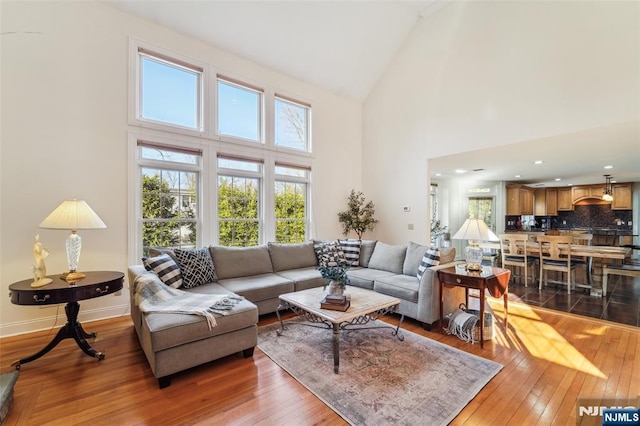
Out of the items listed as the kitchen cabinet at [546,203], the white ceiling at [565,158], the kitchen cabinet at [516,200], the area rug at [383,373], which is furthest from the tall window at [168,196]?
the kitchen cabinet at [546,203]

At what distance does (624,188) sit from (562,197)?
4.26 ft

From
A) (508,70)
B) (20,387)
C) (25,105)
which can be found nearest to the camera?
(20,387)

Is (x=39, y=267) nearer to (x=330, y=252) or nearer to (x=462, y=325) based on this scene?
(x=330, y=252)

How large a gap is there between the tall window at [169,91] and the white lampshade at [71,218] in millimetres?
1662

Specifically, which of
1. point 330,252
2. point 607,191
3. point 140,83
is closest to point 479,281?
point 330,252

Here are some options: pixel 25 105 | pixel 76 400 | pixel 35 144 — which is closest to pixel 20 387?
pixel 76 400

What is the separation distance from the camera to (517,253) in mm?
5195

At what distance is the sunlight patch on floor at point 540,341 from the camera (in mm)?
2435

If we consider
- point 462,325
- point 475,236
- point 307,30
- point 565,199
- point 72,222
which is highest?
point 307,30

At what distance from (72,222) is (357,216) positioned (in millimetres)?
4636

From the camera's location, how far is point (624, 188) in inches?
298

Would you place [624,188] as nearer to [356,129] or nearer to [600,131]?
[600,131]

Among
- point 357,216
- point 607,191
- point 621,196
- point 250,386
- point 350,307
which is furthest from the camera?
point 621,196

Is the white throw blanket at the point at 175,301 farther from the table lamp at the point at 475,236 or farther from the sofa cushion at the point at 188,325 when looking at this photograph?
the table lamp at the point at 475,236
